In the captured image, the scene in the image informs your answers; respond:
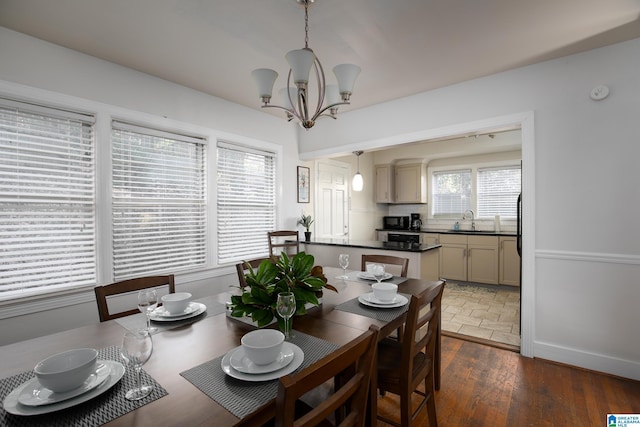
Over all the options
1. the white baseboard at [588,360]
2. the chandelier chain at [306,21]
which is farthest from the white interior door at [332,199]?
the white baseboard at [588,360]

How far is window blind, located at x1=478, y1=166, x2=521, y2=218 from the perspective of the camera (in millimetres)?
5184

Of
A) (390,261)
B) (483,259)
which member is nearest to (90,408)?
(390,261)

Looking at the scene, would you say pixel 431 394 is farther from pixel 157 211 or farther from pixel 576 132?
pixel 157 211

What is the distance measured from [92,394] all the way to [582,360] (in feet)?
11.0

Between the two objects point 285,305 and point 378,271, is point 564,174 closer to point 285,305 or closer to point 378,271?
point 378,271

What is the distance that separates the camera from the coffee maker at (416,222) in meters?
6.01

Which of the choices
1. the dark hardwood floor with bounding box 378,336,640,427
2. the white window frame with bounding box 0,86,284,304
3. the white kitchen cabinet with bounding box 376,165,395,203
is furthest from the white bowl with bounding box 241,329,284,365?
the white kitchen cabinet with bounding box 376,165,395,203

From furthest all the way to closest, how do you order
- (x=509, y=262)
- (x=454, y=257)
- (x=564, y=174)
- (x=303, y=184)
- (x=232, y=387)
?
(x=454, y=257), (x=509, y=262), (x=303, y=184), (x=564, y=174), (x=232, y=387)

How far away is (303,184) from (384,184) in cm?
221

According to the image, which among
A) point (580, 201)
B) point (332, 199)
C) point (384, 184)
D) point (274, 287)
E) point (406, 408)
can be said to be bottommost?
point (406, 408)

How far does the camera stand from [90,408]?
2.78ft

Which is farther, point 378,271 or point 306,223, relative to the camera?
point 306,223

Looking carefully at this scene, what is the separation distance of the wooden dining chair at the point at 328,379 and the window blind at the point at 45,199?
2462 millimetres

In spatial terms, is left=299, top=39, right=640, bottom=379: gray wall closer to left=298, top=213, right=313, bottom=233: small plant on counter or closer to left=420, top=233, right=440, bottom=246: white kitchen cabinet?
left=298, top=213, right=313, bottom=233: small plant on counter
